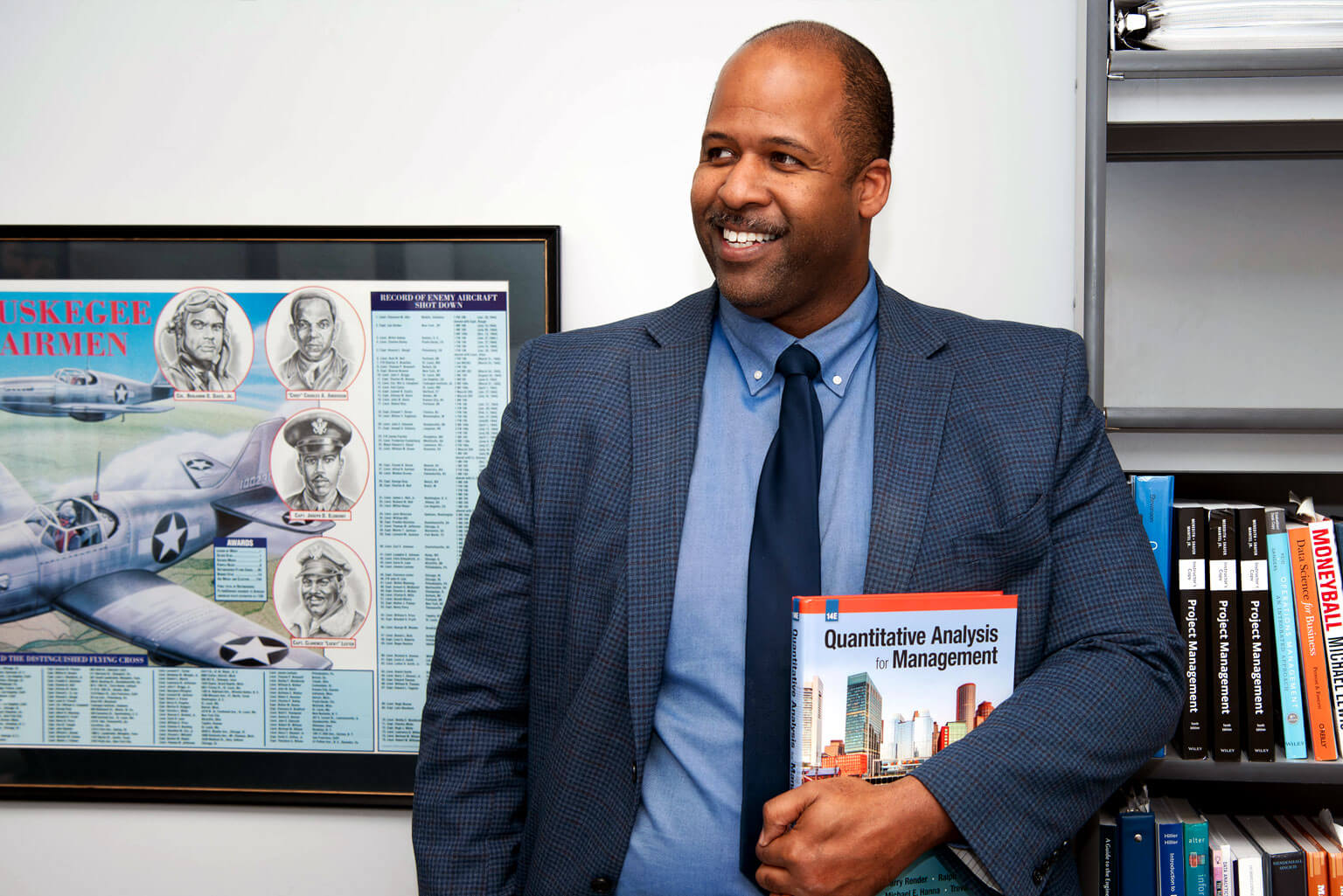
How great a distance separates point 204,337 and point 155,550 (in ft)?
1.28

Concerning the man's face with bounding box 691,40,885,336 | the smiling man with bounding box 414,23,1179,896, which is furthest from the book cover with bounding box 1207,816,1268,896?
the man's face with bounding box 691,40,885,336

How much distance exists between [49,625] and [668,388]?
130cm

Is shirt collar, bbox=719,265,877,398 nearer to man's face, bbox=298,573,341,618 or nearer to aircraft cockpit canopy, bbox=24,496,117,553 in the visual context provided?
man's face, bbox=298,573,341,618

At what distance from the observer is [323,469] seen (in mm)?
1671

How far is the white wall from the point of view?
161 centimetres

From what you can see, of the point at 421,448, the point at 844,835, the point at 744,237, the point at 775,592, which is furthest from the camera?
the point at 421,448

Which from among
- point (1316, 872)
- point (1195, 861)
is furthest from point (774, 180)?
point (1316, 872)

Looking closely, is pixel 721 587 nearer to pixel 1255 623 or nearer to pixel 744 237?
pixel 744 237

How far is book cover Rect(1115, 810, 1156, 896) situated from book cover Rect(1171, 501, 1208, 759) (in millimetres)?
110

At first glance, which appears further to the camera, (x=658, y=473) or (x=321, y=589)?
(x=321, y=589)

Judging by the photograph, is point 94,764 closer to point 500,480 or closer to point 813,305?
point 500,480

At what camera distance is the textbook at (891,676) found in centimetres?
98

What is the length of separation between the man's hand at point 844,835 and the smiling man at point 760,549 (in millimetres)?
11

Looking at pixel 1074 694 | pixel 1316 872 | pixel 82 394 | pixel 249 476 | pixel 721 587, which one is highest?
pixel 82 394
